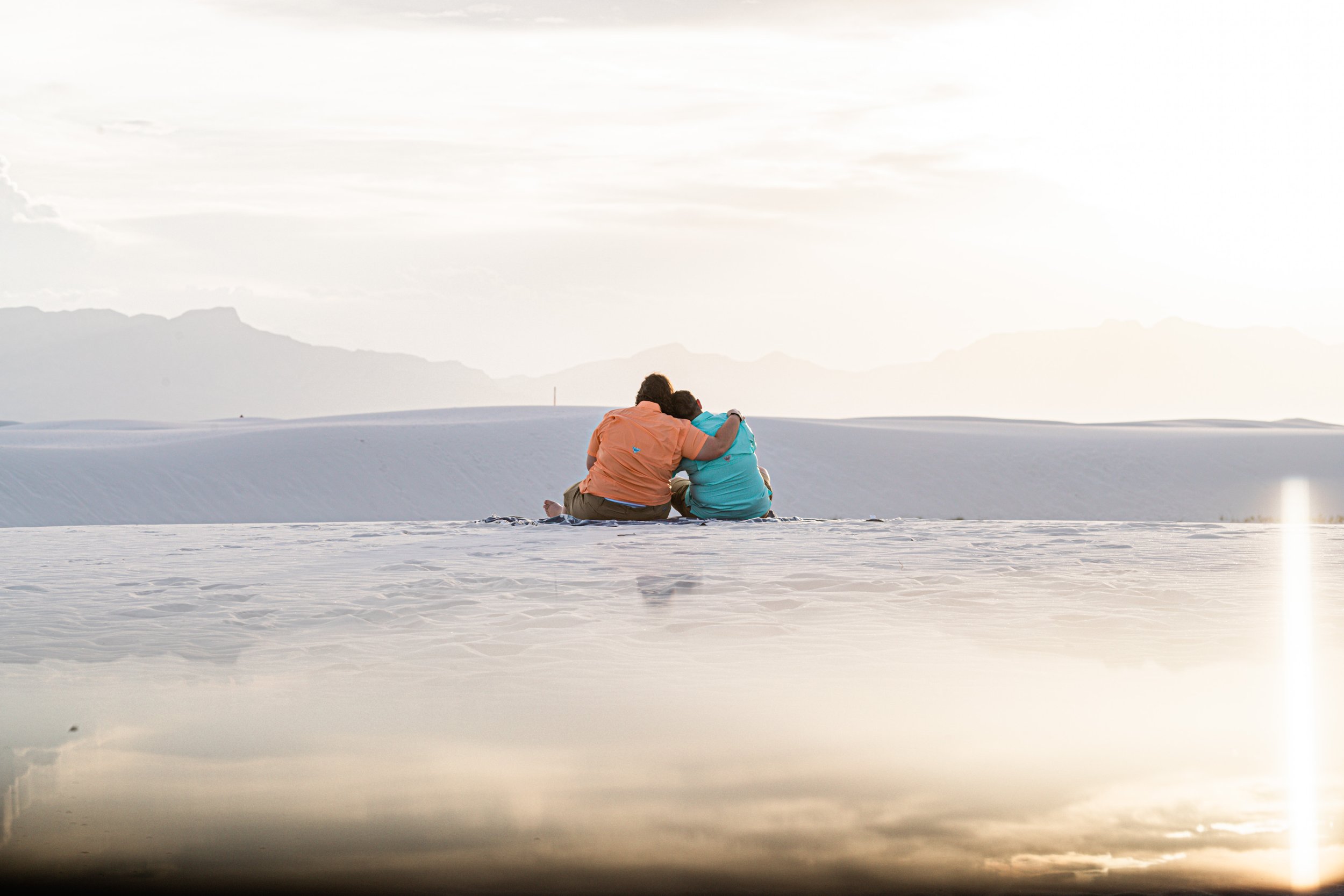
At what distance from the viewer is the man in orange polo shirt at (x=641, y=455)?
793cm

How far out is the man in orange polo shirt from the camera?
26.0 ft

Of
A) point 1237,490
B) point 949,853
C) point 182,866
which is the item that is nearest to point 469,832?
point 182,866

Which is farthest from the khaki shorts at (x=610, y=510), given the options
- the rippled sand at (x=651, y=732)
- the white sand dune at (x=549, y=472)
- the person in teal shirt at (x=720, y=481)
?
the white sand dune at (x=549, y=472)

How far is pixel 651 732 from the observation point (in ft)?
9.24

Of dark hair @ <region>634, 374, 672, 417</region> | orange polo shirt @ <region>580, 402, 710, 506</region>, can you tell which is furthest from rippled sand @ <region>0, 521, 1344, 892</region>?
dark hair @ <region>634, 374, 672, 417</region>

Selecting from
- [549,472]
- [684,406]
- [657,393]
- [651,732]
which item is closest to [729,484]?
[684,406]

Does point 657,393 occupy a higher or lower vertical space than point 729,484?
higher

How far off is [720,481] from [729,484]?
0.20 feet

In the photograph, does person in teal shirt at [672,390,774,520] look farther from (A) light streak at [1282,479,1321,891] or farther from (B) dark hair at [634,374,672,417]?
(A) light streak at [1282,479,1321,891]

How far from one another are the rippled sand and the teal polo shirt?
2617mm

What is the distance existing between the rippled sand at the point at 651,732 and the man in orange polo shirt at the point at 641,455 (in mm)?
2320

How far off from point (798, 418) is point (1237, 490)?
7.72m

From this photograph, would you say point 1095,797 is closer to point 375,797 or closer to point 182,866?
point 375,797

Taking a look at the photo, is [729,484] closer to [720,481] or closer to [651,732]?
[720,481]
